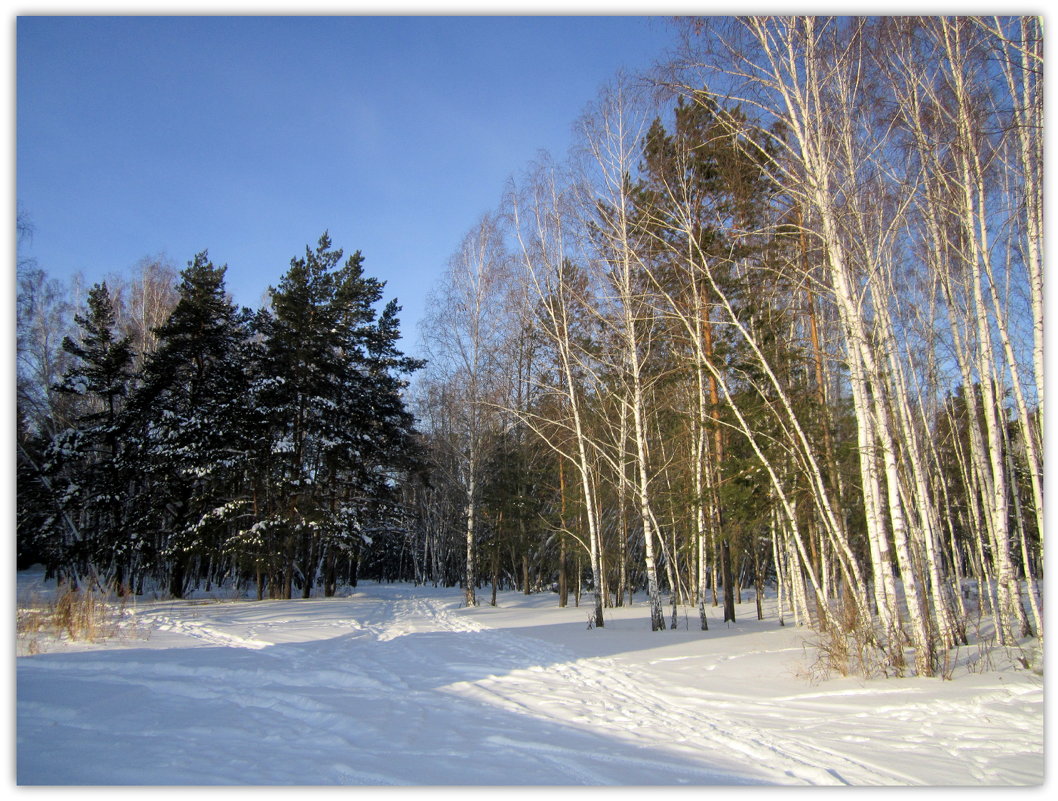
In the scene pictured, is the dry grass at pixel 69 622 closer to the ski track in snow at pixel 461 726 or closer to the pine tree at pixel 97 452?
the ski track in snow at pixel 461 726

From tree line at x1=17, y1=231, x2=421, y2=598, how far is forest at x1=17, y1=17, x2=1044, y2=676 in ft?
0.37

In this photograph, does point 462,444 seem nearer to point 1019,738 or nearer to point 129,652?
point 129,652

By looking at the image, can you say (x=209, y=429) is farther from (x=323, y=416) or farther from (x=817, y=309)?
(x=817, y=309)

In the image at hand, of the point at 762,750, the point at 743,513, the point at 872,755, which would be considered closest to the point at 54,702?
the point at 762,750

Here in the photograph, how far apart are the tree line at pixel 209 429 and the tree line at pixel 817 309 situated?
4.79 meters

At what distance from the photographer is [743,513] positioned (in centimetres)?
1064

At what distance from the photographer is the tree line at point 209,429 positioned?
1739 centimetres

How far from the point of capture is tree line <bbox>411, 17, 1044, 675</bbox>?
22.0 ft

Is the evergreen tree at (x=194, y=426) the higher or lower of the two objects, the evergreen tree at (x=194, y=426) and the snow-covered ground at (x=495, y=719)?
the higher

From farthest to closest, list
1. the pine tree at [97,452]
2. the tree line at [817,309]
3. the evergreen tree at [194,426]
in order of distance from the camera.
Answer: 1. the evergreen tree at [194,426]
2. the pine tree at [97,452]
3. the tree line at [817,309]

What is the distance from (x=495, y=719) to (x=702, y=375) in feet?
29.0

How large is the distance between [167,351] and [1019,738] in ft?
69.1

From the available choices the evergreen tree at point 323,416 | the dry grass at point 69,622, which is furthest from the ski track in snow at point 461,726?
the evergreen tree at point 323,416

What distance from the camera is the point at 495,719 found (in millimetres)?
4473
